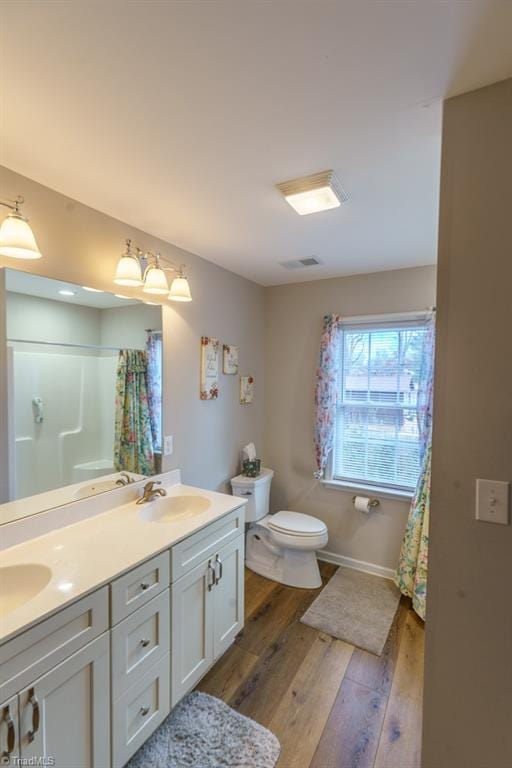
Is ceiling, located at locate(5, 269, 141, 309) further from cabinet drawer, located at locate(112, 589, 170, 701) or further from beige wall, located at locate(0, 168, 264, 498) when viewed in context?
cabinet drawer, located at locate(112, 589, 170, 701)

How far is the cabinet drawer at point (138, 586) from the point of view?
124 centimetres

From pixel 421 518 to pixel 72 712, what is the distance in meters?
2.13

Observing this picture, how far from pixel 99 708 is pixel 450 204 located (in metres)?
2.01

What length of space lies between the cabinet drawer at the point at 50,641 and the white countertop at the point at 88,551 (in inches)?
Answer: 1.3

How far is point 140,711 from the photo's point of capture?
1.34 meters

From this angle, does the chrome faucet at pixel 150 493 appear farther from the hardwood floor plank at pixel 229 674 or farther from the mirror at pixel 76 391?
the hardwood floor plank at pixel 229 674

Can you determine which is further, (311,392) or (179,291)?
(311,392)

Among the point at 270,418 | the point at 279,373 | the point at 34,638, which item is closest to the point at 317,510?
the point at 270,418

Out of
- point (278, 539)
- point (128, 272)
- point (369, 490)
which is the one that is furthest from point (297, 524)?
point (128, 272)

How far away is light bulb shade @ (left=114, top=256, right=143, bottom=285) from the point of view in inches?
68.6

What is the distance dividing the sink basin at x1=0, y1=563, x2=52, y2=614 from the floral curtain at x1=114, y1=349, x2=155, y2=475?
2.25 ft

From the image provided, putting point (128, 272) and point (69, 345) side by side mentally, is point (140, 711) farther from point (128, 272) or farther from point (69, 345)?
point (128, 272)

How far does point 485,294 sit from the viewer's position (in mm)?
1020

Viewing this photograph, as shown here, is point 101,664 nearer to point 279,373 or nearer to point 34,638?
point 34,638
